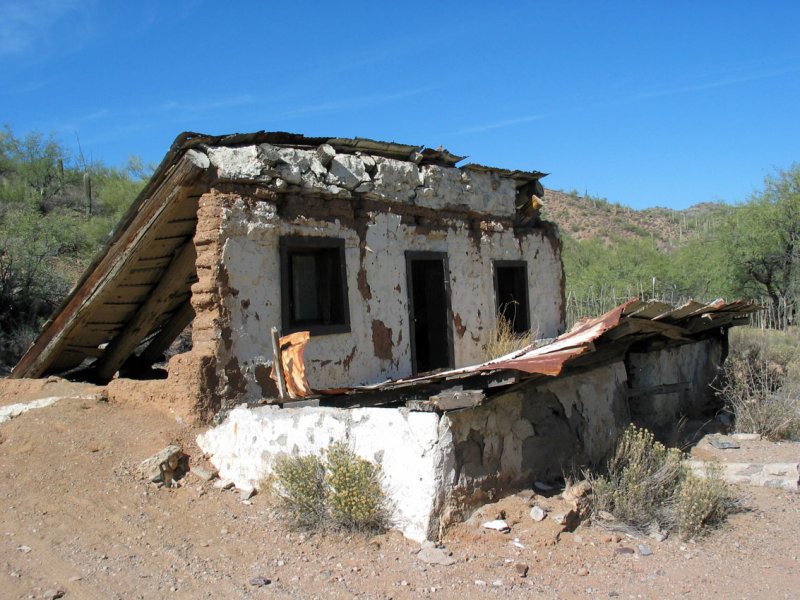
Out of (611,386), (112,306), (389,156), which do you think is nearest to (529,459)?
(611,386)

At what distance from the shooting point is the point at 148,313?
319 inches

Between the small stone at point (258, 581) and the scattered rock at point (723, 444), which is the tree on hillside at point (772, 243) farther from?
the small stone at point (258, 581)

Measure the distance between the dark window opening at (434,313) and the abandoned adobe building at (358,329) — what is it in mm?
40

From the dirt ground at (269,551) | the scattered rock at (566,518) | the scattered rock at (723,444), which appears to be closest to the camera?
the dirt ground at (269,551)

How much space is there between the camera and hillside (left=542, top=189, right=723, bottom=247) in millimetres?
41219

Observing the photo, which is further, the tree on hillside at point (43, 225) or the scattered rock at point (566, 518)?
the tree on hillside at point (43, 225)

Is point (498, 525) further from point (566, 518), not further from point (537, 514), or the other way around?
point (566, 518)

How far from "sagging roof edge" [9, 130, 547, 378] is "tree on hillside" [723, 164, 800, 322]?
51.5ft

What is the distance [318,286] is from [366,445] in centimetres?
311

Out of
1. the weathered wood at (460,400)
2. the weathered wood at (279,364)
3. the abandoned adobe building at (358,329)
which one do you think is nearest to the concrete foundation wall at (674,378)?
the abandoned adobe building at (358,329)

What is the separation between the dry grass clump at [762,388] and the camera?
824 centimetres

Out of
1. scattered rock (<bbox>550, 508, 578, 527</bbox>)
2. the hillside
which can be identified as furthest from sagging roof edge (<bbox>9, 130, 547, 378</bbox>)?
the hillside

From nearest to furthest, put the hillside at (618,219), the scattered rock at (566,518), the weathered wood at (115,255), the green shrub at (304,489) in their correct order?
the scattered rock at (566,518)
the green shrub at (304,489)
the weathered wood at (115,255)
the hillside at (618,219)

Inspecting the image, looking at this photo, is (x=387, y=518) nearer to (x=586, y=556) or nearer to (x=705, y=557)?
Result: (x=586, y=556)
